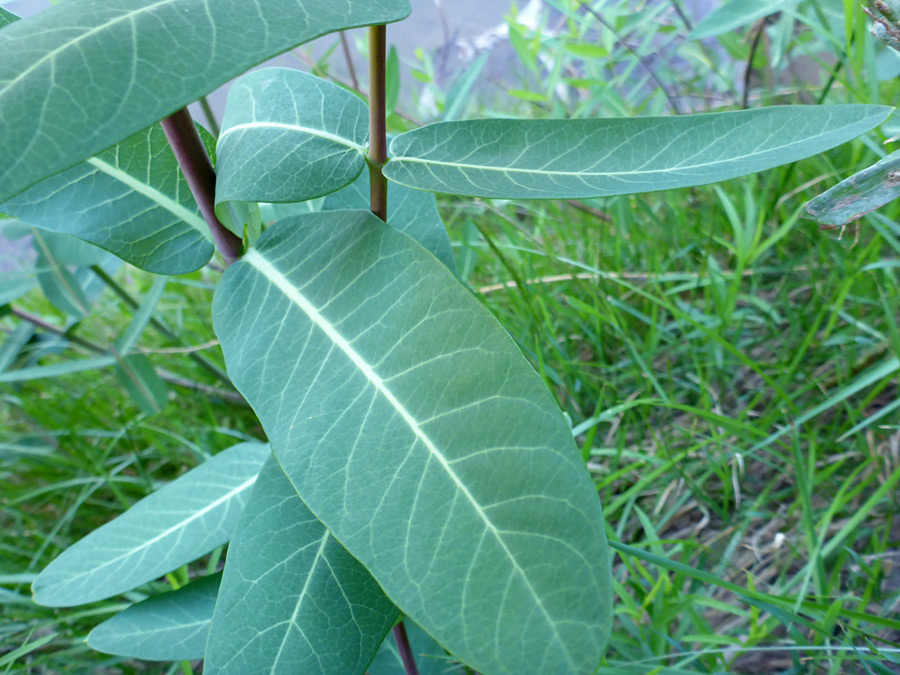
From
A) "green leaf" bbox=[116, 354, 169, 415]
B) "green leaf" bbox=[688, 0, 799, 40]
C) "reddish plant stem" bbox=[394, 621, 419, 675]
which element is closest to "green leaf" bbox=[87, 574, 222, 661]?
"reddish plant stem" bbox=[394, 621, 419, 675]

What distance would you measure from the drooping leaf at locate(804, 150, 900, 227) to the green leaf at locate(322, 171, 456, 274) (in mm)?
348

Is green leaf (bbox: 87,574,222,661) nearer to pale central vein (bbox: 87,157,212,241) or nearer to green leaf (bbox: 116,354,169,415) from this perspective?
pale central vein (bbox: 87,157,212,241)

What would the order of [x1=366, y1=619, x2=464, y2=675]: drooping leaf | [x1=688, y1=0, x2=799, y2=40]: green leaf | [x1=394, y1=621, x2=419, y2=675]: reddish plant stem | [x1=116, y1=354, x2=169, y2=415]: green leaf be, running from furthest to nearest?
[x1=116, y1=354, x2=169, y2=415]: green leaf → [x1=688, y1=0, x2=799, y2=40]: green leaf → [x1=366, y1=619, x2=464, y2=675]: drooping leaf → [x1=394, y1=621, x2=419, y2=675]: reddish plant stem

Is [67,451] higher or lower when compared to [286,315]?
lower

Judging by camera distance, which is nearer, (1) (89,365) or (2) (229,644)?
(2) (229,644)

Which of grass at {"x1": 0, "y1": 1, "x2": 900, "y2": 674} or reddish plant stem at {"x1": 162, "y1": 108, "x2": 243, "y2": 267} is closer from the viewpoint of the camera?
reddish plant stem at {"x1": 162, "y1": 108, "x2": 243, "y2": 267}

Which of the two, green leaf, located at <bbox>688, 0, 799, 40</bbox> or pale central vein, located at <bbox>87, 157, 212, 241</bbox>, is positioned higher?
pale central vein, located at <bbox>87, 157, 212, 241</bbox>

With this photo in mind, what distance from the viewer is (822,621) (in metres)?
0.67

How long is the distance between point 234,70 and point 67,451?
1.50m

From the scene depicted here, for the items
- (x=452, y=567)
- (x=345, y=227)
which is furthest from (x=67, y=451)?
(x=452, y=567)

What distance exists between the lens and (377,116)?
487 millimetres

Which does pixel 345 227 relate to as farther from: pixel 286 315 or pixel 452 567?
pixel 452 567

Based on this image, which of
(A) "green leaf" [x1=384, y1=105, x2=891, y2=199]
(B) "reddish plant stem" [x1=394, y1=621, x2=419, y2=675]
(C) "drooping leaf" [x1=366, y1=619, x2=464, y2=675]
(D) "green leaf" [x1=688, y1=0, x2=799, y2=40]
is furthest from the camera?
(D) "green leaf" [x1=688, y1=0, x2=799, y2=40]

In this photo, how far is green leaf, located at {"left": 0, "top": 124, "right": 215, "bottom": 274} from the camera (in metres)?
0.55
